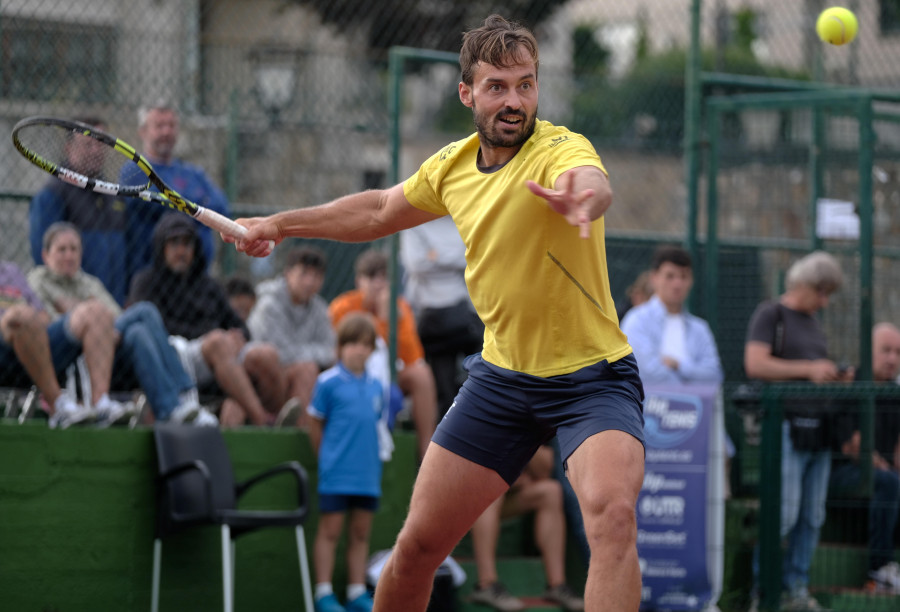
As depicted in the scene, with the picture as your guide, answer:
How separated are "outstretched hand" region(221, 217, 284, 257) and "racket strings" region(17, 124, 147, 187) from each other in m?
0.92

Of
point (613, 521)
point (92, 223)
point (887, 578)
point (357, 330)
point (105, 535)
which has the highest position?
point (92, 223)

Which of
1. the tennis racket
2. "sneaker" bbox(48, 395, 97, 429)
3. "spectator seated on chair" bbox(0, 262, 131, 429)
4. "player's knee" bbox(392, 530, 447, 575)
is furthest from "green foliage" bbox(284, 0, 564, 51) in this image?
"sneaker" bbox(48, 395, 97, 429)

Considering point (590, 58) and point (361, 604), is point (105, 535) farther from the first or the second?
point (590, 58)

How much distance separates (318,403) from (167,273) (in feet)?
3.87

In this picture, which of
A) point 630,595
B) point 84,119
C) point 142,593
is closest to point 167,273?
point 84,119

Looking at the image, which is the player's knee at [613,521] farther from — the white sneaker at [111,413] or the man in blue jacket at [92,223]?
the man in blue jacket at [92,223]

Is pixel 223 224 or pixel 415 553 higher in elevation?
pixel 223 224

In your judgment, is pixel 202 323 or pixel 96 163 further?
pixel 202 323

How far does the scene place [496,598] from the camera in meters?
7.77

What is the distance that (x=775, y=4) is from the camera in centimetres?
1241

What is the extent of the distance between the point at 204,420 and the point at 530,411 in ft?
10.6

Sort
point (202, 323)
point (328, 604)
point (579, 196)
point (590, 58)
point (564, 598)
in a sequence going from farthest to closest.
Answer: point (590, 58)
point (564, 598)
point (202, 323)
point (328, 604)
point (579, 196)

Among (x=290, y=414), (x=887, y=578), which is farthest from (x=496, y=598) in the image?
(x=887, y=578)

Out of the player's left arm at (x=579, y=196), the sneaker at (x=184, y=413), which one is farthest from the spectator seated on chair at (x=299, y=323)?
A: the player's left arm at (x=579, y=196)
